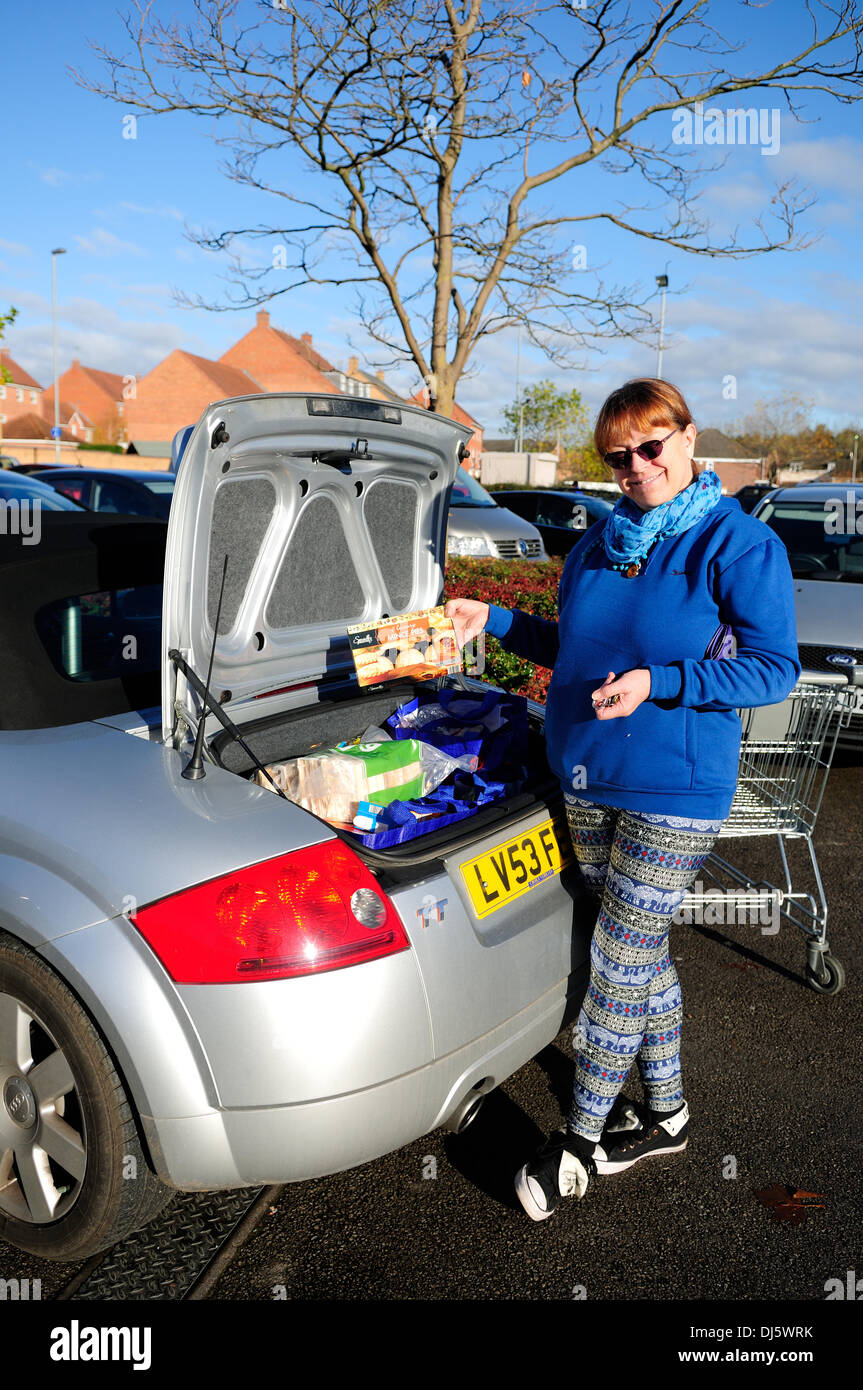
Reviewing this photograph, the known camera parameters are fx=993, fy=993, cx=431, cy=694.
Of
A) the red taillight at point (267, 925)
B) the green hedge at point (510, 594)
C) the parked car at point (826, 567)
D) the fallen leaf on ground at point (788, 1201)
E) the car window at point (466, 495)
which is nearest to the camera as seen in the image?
the red taillight at point (267, 925)

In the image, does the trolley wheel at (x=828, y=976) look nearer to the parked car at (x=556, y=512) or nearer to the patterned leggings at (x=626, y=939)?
the patterned leggings at (x=626, y=939)

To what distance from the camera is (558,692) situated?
2.61m

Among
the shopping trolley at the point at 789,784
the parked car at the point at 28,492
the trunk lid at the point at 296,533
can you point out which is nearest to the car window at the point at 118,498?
the parked car at the point at 28,492

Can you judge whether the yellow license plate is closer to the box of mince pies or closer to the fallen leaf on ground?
the box of mince pies

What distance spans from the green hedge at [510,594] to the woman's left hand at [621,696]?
8.17 ft

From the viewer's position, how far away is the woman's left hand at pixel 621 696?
2242 millimetres

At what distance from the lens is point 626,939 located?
8.30 ft

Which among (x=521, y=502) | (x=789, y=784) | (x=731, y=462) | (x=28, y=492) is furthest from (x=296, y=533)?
(x=731, y=462)

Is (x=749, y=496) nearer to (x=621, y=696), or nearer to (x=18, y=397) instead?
(x=621, y=696)

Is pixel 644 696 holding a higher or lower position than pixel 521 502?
lower

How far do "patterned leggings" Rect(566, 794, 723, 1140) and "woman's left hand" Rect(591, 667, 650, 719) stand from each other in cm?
35

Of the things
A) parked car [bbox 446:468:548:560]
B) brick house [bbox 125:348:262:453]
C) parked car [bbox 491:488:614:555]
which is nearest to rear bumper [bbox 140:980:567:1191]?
parked car [bbox 446:468:548:560]

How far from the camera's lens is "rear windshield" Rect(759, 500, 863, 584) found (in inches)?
278

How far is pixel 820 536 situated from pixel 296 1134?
6621 mm
